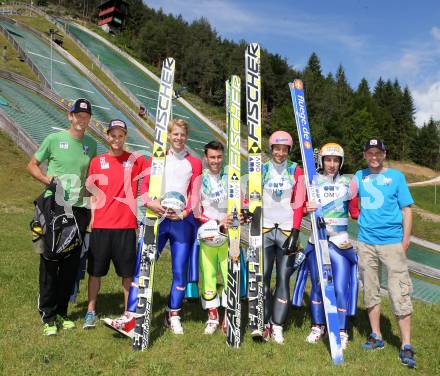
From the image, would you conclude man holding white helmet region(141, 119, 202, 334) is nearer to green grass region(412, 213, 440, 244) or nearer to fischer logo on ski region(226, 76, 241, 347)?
fischer logo on ski region(226, 76, 241, 347)

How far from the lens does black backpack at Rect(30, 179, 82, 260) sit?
4812 millimetres

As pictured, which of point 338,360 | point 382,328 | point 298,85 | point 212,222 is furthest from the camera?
point 382,328

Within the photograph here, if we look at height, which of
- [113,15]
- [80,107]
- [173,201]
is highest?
[113,15]

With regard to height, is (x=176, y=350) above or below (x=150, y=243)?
below

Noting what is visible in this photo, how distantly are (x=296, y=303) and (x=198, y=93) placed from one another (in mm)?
71277

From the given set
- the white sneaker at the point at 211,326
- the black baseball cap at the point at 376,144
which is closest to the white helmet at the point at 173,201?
the white sneaker at the point at 211,326

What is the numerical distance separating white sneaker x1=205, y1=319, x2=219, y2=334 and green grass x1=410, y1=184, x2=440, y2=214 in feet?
144

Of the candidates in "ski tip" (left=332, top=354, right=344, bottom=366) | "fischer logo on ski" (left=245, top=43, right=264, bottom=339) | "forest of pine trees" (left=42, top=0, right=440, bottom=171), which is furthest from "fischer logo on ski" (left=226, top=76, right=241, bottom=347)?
"forest of pine trees" (left=42, top=0, right=440, bottom=171)

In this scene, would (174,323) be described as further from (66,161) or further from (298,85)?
(298,85)

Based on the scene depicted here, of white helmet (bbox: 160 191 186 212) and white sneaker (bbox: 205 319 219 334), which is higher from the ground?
white helmet (bbox: 160 191 186 212)

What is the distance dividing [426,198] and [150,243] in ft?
169

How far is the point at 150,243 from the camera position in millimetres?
5059

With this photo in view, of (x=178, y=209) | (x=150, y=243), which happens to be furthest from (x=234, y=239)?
(x=150, y=243)

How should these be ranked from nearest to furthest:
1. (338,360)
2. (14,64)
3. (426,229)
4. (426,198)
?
(338,360), (426,229), (14,64), (426,198)
